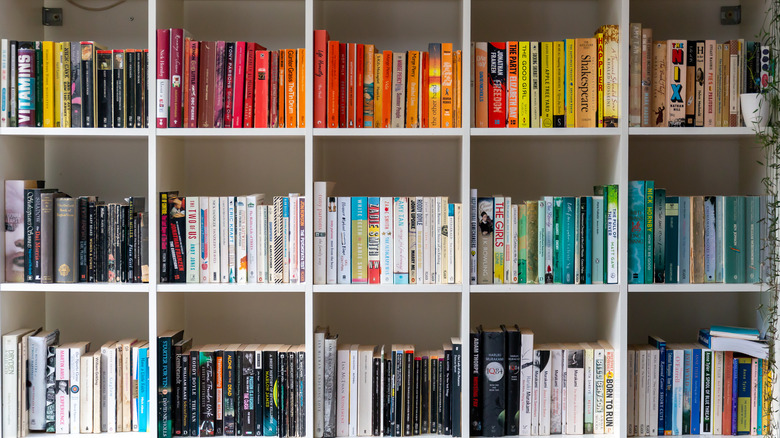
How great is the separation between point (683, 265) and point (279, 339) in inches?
50.7

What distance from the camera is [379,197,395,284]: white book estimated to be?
1.93 metres

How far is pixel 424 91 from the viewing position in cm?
194

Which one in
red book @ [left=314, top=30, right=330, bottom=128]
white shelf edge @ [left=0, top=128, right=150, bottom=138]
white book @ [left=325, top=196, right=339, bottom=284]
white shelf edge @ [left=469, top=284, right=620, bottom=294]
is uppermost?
red book @ [left=314, top=30, right=330, bottom=128]

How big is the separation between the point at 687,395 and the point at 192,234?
1.51 m

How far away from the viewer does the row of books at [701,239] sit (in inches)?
76.5

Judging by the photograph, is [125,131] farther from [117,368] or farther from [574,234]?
[574,234]

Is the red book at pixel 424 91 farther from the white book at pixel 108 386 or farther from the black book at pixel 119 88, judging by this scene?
the white book at pixel 108 386

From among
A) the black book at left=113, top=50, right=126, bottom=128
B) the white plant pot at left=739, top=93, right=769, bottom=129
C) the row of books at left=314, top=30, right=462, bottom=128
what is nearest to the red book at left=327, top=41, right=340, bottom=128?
the row of books at left=314, top=30, right=462, bottom=128

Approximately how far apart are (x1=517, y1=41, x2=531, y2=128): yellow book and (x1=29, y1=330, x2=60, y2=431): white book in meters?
1.52

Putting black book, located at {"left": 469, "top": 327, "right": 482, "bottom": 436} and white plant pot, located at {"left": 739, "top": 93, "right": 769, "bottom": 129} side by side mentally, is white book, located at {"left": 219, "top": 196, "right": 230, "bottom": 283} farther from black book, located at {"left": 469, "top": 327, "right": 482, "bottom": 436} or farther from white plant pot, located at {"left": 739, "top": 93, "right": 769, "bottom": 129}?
white plant pot, located at {"left": 739, "top": 93, "right": 769, "bottom": 129}

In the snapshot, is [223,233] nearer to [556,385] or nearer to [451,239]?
[451,239]

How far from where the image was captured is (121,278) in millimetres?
1946

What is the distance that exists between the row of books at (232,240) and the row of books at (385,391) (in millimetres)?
246

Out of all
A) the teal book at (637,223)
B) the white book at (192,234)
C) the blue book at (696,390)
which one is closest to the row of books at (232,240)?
the white book at (192,234)
